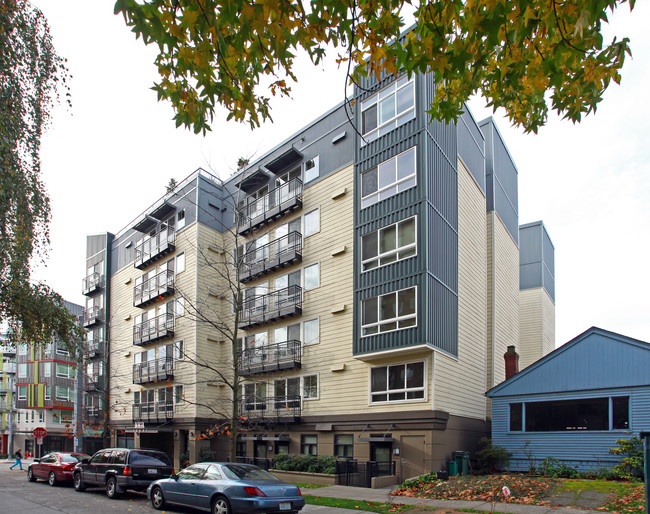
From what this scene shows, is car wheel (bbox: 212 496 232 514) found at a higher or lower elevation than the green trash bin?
higher

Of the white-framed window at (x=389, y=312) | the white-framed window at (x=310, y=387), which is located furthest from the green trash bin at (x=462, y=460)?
the white-framed window at (x=310, y=387)

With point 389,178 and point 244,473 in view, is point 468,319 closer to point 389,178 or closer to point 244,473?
A: point 389,178

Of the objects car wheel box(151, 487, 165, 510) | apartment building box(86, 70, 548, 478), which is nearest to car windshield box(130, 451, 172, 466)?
apartment building box(86, 70, 548, 478)

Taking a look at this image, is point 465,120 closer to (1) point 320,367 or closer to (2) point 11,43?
(1) point 320,367

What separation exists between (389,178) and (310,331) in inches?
313

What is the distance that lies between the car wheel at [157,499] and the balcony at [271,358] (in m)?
9.70

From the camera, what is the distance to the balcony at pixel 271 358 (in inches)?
1014

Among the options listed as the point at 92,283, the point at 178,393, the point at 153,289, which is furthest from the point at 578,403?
the point at 92,283

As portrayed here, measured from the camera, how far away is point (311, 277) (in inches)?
1035

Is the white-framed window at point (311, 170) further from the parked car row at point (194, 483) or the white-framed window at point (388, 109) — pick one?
the parked car row at point (194, 483)

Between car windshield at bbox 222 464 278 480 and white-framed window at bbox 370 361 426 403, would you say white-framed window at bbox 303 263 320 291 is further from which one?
car windshield at bbox 222 464 278 480

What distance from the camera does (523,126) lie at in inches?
337

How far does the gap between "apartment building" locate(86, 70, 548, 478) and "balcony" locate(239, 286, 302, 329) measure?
0.10 m

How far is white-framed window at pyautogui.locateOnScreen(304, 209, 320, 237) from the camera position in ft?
86.8
